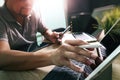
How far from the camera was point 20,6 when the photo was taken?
4.20ft

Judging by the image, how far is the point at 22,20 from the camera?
1433 millimetres

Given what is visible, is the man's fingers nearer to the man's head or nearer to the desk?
the desk

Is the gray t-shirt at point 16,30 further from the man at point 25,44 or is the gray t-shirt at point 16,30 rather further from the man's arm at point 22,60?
the man's arm at point 22,60

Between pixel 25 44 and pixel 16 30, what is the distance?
108 millimetres

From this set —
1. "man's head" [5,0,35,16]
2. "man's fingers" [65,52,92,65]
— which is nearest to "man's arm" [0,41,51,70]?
"man's fingers" [65,52,92,65]

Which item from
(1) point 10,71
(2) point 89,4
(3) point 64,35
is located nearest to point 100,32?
(3) point 64,35

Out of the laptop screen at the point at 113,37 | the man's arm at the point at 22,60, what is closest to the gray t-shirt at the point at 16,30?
the man's arm at the point at 22,60

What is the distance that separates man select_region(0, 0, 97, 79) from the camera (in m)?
0.79

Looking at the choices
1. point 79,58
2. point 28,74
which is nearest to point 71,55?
point 79,58

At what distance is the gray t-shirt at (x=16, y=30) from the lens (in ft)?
4.16

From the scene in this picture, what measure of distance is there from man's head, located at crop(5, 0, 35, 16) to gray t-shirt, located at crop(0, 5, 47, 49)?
3 cm

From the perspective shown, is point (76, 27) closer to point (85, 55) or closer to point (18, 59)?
point (18, 59)

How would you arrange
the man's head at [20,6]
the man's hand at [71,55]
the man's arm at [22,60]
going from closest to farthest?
the man's hand at [71,55]
the man's arm at [22,60]
the man's head at [20,6]

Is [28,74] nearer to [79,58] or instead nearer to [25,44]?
[79,58]
